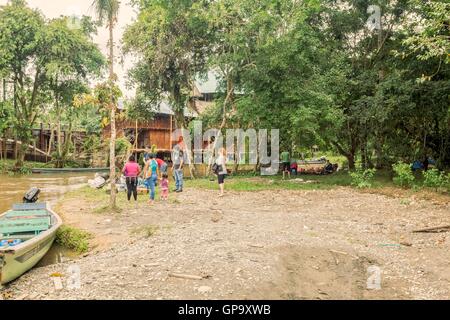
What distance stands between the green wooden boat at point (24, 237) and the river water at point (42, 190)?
402mm

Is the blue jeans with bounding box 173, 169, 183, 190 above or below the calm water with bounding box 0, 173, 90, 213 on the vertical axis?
above

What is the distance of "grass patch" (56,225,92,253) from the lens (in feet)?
30.0

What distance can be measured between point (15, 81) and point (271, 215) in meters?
27.0

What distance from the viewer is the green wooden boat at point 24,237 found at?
21.2 feet

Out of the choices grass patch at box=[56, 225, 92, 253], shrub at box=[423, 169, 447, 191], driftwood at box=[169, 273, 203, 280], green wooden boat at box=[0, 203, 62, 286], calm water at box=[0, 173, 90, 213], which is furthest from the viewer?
calm water at box=[0, 173, 90, 213]

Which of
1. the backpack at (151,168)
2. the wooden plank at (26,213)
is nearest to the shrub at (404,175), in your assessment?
the backpack at (151,168)

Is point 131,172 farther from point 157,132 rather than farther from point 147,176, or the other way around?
point 157,132

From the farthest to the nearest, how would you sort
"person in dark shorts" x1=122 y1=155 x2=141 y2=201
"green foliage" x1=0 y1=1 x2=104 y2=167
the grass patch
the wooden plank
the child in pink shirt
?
"green foliage" x1=0 y1=1 x2=104 y2=167, the child in pink shirt, "person in dark shorts" x1=122 y1=155 x2=141 y2=201, the wooden plank, the grass patch

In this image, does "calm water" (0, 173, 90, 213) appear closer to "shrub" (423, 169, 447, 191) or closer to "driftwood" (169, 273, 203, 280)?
"driftwood" (169, 273, 203, 280)

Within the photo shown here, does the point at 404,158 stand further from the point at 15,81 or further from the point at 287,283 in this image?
the point at 15,81

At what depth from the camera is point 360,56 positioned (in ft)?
78.7

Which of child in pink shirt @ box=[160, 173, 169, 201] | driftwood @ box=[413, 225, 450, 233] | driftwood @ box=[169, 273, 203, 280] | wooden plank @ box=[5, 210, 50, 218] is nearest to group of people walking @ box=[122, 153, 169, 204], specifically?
child in pink shirt @ box=[160, 173, 169, 201]

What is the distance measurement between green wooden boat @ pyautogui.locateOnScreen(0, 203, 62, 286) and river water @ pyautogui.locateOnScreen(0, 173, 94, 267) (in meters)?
0.40

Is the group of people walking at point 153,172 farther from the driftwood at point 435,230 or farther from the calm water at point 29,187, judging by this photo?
the driftwood at point 435,230
